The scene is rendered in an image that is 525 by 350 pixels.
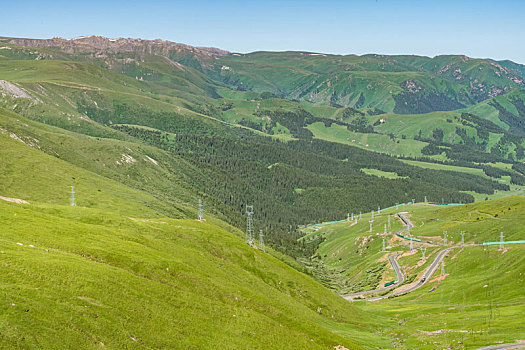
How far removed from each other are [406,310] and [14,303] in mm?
132232

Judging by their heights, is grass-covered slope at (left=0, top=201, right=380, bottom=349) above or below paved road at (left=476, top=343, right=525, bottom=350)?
above

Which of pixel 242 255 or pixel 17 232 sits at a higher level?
pixel 17 232

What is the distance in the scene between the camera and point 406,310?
506ft

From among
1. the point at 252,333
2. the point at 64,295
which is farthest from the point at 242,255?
the point at 64,295

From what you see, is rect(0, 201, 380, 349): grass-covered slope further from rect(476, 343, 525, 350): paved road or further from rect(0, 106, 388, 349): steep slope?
rect(476, 343, 525, 350): paved road

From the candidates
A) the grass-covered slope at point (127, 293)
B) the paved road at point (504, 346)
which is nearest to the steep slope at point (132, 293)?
the grass-covered slope at point (127, 293)

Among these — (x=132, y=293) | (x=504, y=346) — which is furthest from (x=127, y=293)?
(x=504, y=346)

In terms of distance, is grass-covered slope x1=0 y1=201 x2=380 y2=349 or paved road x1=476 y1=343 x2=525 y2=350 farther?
paved road x1=476 y1=343 x2=525 y2=350

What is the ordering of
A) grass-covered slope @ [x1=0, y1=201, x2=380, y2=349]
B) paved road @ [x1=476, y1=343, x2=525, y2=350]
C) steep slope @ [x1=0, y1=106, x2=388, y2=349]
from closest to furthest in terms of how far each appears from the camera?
grass-covered slope @ [x1=0, y1=201, x2=380, y2=349], steep slope @ [x1=0, y1=106, x2=388, y2=349], paved road @ [x1=476, y1=343, x2=525, y2=350]

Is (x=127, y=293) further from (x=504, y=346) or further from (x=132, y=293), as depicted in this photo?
(x=504, y=346)

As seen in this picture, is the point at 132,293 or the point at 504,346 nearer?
the point at 132,293

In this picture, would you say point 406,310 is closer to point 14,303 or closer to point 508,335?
point 508,335

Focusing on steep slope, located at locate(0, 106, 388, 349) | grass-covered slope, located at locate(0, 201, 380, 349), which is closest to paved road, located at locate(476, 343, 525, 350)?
grass-covered slope, located at locate(0, 201, 380, 349)

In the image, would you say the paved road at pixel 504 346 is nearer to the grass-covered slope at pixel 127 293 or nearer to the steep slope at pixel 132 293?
the grass-covered slope at pixel 127 293
